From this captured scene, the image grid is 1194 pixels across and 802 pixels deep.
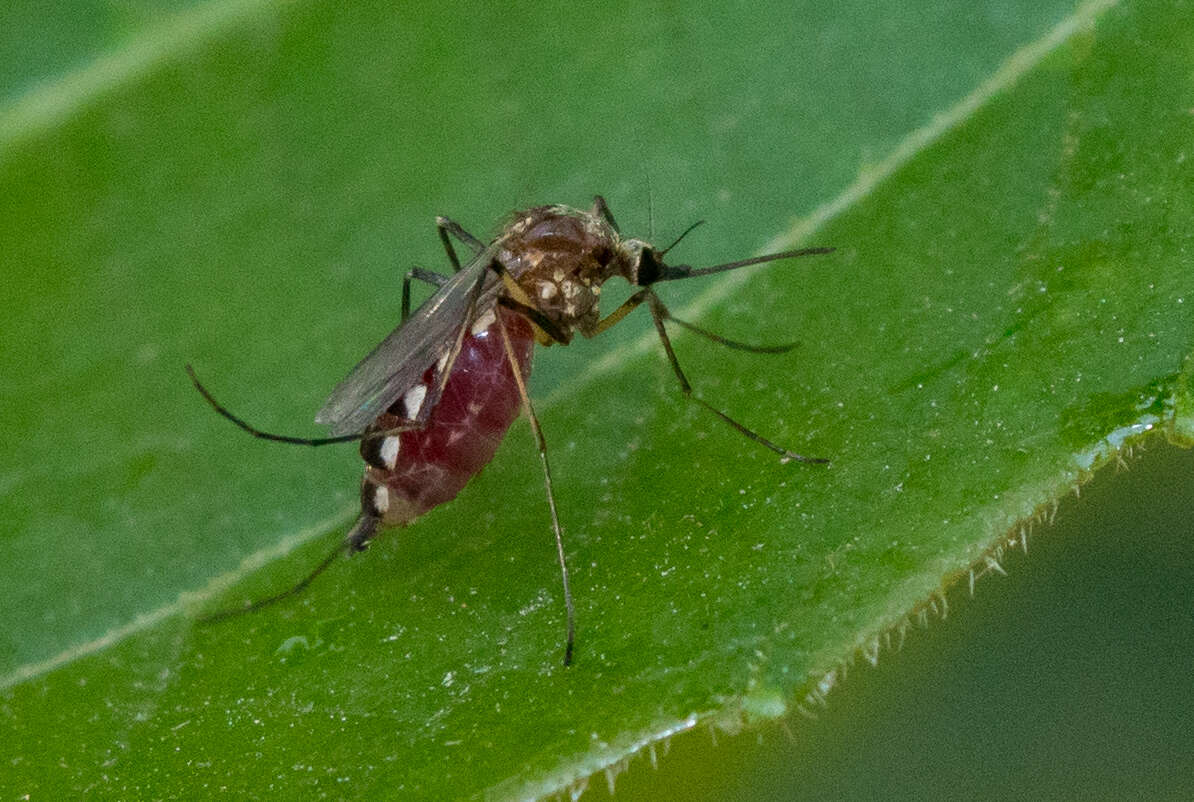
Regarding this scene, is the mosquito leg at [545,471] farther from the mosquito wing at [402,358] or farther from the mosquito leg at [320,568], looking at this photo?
the mosquito leg at [320,568]

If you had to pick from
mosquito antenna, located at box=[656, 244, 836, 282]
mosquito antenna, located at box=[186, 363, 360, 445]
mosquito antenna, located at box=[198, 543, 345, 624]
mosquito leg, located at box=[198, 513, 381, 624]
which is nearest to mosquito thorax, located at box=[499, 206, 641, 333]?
mosquito antenna, located at box=[656, 244, 836, 282]

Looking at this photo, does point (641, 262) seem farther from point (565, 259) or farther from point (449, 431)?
point (449, 431)

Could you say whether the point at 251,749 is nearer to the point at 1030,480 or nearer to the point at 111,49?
the point at 1030,480

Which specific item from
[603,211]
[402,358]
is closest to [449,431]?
[402,358]

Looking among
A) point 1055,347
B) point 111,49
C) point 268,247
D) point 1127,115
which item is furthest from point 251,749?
point 1127,115

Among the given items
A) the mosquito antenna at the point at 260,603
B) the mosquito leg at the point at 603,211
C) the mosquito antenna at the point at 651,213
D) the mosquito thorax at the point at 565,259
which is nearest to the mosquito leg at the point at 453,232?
the mosquito thorax at the point at 565,259

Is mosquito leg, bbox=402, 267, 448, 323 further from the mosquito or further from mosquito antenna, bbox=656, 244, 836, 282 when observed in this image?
mosquito antenna, bbox=656, 244, 836, 282
